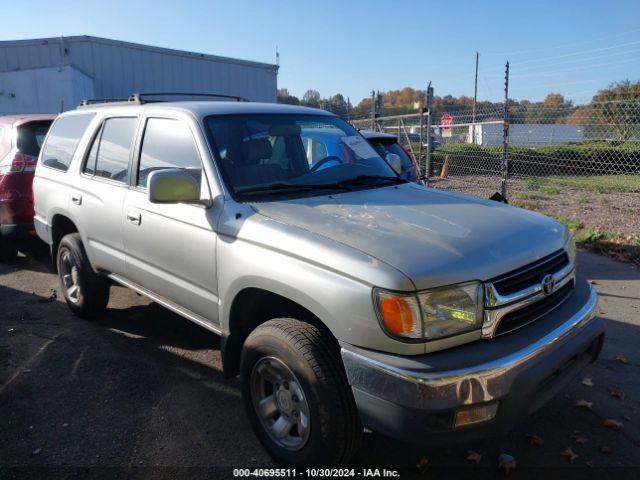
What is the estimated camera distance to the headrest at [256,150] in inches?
133

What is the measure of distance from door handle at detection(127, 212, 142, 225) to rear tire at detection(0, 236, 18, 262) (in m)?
3.99

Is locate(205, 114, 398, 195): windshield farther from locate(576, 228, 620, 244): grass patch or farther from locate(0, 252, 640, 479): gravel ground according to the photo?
locate(576, 228, 620, 244): grass patch

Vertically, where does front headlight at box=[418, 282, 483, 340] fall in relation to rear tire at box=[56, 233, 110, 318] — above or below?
above

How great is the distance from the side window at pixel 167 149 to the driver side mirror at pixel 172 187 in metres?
0.17

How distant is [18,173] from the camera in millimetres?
6238

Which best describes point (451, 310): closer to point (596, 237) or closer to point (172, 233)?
point (172, 233)

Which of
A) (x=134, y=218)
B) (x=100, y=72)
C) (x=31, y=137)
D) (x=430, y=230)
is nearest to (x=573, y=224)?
(x=430, y=230)

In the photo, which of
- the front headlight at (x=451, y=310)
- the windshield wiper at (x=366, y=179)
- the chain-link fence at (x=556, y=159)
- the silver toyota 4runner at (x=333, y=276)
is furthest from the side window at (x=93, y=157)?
the chain-link fence at (x=556, y=159)

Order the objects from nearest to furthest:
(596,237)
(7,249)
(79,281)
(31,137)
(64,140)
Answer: (79,281) < (64,140) < (31,137) < (7,249) < (596,237)

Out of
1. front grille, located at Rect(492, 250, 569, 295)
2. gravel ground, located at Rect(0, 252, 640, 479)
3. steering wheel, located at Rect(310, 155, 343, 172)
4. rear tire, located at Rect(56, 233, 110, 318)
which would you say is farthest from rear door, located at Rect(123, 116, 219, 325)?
front grille, located at Rect(492, 250, 569, 295)

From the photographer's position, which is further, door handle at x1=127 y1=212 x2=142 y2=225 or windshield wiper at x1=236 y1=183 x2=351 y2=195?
door handle at x1=127 y1=212 x2=142 y2=225

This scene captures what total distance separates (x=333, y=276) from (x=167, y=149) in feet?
6.00

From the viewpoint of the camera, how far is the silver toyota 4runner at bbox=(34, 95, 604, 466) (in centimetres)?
224

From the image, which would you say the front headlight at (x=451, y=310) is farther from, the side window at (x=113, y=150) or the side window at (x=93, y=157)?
the side window at (x=93, y=157)
